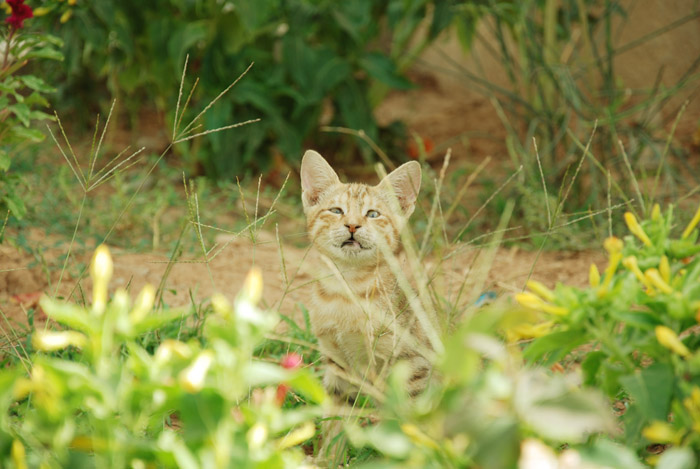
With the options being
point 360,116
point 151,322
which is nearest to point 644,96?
point 360,116

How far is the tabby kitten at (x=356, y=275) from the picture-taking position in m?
2.39

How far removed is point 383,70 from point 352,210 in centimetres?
227

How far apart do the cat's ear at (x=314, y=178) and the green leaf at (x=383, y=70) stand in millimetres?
1907

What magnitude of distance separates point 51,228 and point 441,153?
3283 mm

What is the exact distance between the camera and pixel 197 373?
39.8 inches

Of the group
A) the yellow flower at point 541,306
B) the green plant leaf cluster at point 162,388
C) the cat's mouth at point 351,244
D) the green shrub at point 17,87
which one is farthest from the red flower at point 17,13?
the yellow flower at point 541,306

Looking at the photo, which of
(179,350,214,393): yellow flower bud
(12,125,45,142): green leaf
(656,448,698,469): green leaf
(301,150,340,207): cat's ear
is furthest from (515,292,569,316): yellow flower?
(12,125,45,142): green leaf

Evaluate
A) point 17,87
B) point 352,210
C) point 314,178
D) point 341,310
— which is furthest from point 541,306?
point 17,87

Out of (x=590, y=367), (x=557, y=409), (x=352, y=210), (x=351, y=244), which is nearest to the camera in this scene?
(x=557, y=409)

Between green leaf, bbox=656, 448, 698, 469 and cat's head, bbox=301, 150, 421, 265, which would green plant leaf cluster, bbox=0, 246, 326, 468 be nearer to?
green leaf, bbox=656, 448, 698, 469

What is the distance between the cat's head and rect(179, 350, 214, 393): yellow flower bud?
5.14 feet

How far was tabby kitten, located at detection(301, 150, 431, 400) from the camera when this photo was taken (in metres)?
2.39

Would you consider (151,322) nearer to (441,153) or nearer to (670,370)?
(670,370)

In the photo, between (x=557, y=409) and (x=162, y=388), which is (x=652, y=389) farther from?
(x=162, y=388)
